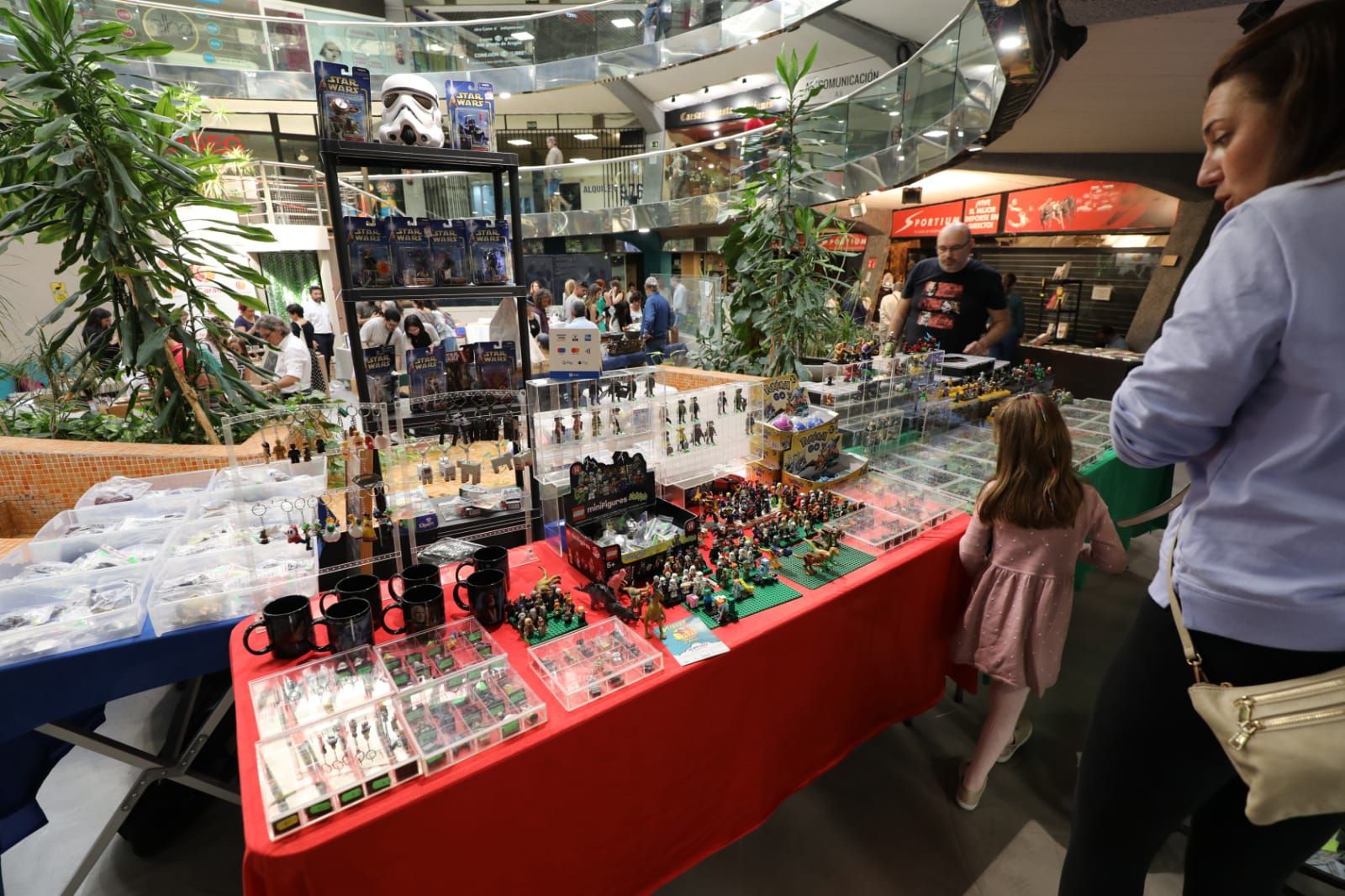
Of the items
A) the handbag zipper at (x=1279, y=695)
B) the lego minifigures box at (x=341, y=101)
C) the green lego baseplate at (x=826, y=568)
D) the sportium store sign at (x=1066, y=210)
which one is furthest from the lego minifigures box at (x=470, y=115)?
the sportium store sign at (x=1066, y=210)

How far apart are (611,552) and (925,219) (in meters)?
9.98

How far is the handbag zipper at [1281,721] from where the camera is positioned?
82cm

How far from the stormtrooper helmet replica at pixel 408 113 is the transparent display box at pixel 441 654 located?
137cm

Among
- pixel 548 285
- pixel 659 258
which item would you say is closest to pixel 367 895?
pixel 548 285

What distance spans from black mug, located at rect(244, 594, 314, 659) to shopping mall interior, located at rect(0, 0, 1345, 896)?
0.03 ft

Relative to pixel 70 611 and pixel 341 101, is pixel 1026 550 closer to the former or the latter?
pixel 341 101

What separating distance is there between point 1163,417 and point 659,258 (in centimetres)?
1278

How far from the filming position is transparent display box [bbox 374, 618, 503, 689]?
1.32 metres

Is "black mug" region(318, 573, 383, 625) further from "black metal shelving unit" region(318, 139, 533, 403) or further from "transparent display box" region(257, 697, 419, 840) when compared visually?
"black metal shelving unit" region(318, 139, 533, 403)

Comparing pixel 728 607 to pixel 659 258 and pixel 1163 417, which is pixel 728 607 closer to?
pixel 1163 417

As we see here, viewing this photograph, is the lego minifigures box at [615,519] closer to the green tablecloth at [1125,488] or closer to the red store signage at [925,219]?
the green tablecloth at [1125,488]

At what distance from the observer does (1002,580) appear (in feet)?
6.23

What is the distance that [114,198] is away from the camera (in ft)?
8.59

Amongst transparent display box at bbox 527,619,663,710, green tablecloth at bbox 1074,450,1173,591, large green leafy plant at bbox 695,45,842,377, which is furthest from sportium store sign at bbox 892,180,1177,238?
transparent display box at bbox 527,619,663,710
